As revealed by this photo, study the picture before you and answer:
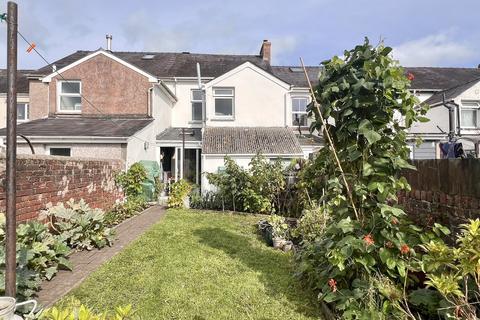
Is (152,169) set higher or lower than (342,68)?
lower

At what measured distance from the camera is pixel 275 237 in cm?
759

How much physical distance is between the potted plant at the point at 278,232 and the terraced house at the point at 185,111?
8.78 metres

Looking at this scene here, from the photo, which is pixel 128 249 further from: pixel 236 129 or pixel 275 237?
pixel 236 129

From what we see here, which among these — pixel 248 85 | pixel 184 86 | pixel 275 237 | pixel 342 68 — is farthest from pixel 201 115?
pixel 342 68

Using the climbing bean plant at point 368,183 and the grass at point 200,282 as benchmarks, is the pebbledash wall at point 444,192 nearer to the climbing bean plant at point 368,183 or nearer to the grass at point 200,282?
the climbing bean plant at point 368,183

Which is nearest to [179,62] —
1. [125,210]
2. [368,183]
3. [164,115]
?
[164,115]

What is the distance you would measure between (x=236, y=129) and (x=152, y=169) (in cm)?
612

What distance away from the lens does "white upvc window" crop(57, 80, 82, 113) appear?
746 inches

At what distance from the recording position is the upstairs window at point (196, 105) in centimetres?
2236

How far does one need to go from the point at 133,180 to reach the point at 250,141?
7077 mm

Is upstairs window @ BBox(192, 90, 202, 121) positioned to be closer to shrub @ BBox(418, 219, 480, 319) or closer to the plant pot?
the plant pot

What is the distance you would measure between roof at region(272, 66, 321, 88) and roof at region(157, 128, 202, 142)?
708 centimetres

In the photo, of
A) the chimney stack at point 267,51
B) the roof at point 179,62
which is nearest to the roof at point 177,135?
the roof at point 179,62

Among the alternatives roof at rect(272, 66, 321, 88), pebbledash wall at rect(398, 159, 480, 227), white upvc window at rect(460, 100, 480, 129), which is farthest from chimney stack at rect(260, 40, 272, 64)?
pebbledash wall at rect(398, 159, 480, 227)
